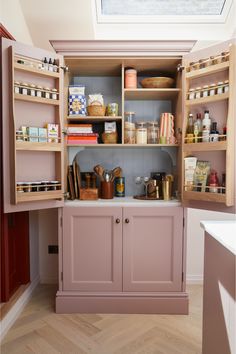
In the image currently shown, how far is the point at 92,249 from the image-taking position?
2.11 m

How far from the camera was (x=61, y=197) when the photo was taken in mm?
2000

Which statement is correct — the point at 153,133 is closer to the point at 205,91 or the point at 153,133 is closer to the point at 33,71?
the point at 205,91

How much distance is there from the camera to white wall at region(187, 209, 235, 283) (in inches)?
102

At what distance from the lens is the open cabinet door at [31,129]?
1.74m

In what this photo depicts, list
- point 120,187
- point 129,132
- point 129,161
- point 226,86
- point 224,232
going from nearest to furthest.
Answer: point 224,232
point 226,86
point 129,132
point 120,187
point 129,161

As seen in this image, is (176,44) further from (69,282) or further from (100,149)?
(69,282)

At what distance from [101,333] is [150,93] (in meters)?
1.85

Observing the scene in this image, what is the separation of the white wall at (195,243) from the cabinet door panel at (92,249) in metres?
0.84

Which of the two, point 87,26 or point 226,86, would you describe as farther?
point 87,26

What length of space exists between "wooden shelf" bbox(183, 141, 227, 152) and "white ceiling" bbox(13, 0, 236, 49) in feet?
3.96

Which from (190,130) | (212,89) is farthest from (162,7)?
(190,130)

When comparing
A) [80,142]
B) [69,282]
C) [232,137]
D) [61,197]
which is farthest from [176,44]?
Answer: [69,282]

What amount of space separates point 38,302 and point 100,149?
1422 mm

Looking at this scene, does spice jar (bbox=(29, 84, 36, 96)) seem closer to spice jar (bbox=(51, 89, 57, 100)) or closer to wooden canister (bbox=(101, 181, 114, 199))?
spice jar (bbox=(51, 89, 57, 100))
